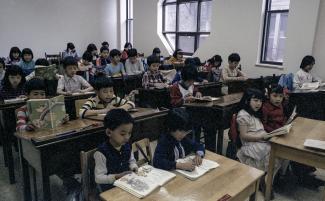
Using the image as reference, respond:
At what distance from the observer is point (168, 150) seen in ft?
6.05

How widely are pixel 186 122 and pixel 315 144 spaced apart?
1139 millimetres

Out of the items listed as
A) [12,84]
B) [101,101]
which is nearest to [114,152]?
[101,101]

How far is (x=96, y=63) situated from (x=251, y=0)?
13.1 ft

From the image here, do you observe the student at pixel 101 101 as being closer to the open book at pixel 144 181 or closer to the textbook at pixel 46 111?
the textbook at pixel 46 111

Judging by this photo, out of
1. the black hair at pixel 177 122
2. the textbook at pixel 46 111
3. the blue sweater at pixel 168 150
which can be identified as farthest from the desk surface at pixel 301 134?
the textbook at pixel 46 111

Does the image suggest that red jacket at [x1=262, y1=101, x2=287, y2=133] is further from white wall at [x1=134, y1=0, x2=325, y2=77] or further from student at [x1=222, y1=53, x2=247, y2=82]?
white wall at [x1=134, y1=0, x2=325, y2=77]

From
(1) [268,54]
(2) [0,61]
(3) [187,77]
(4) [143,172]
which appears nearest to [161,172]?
(4) [143,172]

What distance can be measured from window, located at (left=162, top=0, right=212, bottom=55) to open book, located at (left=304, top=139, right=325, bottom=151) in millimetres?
6135

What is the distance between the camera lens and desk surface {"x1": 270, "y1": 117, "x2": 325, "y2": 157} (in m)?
2.27

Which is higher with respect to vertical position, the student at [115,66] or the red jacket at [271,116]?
the student at [115,66]

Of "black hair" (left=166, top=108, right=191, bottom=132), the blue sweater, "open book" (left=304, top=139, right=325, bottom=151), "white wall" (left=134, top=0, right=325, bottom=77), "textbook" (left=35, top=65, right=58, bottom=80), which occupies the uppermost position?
"white wall" (left=134, top=0, right=325, bottom=77)

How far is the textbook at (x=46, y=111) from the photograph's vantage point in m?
2.18

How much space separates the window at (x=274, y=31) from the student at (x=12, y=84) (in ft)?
17.4

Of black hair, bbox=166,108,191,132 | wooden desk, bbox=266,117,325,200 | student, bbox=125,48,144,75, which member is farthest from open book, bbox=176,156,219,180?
student, bbox=125,48,144,75
